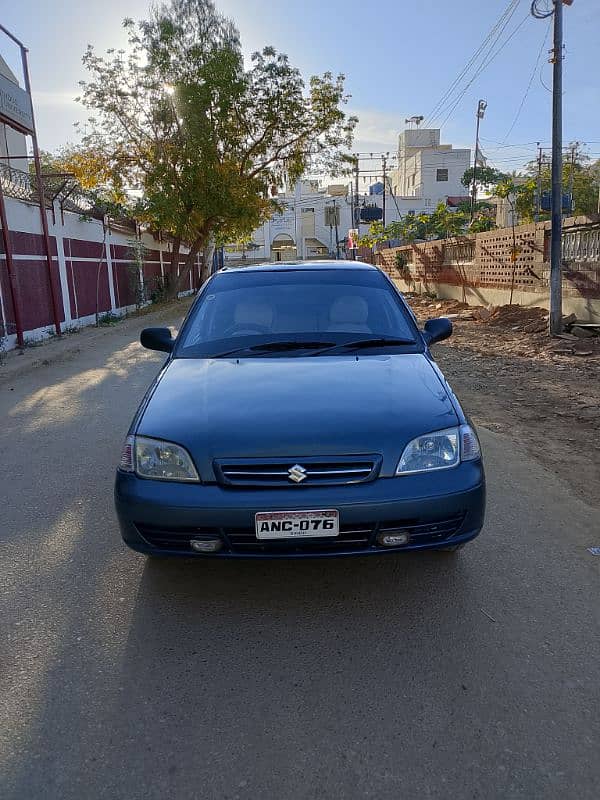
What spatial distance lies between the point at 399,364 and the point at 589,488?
193 cm

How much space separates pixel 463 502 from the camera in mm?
2672

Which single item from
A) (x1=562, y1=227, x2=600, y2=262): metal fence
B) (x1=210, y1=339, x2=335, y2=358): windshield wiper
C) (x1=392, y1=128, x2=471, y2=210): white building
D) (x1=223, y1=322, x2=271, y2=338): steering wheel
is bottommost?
(x1=210, y1=339, x2=335, y2=358): windshield wiper

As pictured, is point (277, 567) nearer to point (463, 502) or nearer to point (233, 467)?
point (233, 467)

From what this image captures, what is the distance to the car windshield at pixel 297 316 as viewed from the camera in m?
3.73

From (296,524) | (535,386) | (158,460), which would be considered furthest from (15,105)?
(296,524)

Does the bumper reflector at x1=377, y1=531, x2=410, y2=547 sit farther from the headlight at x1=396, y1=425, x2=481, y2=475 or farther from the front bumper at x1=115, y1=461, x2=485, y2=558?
the headlight at x1=396, y1=425, x2=481, y2=475

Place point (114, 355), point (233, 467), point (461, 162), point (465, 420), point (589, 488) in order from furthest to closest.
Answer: point (461, 162), point (114, 355), point (589, 488), point (465, 420), point (233, 467)

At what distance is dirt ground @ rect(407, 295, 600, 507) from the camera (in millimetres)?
5102

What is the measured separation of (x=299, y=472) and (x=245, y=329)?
1.61 meters

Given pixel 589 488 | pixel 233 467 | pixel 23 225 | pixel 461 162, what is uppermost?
pixel 461 162

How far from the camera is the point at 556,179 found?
11.1 m

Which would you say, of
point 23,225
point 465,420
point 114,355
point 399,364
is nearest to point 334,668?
point 465,420

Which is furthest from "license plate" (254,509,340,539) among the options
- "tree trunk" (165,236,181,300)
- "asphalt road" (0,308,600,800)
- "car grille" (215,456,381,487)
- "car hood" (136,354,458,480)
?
"tree trunk" (165,236,181,300)

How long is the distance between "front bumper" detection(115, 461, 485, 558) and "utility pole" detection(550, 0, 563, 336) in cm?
928
